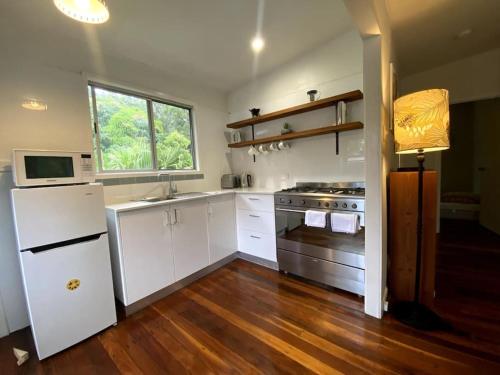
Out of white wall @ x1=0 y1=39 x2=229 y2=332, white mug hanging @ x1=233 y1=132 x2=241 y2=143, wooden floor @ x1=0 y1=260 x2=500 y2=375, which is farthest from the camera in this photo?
white mug hanging @ x1=233 y1=132 x2=241 y2=143

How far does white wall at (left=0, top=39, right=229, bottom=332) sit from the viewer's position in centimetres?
165

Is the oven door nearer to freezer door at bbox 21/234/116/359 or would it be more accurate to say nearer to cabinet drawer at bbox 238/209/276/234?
cabinet drawer at bbox 238/209/276/234

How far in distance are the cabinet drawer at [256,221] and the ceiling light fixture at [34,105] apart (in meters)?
2.13

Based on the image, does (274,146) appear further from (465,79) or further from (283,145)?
(465,79)

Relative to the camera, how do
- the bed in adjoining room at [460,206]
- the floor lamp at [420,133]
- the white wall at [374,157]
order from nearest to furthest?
the floor lamp at [420,133] → the white wall at [374,157] → the bed in adjoining room at [460,206]

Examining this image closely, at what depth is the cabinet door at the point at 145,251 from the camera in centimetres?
180

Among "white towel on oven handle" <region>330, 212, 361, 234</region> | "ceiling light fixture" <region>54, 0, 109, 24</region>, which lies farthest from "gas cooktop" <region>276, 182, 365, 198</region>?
"ceiling light fixture" <region>54, 0, 109, 24</region>

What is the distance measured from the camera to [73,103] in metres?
1.96

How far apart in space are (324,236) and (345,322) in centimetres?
71

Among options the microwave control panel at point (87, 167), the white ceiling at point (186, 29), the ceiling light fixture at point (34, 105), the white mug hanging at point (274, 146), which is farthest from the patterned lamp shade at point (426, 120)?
the ceiling light fixture at point (34, 105)

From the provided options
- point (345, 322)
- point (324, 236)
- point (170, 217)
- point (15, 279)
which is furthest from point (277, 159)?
point (15, 279)

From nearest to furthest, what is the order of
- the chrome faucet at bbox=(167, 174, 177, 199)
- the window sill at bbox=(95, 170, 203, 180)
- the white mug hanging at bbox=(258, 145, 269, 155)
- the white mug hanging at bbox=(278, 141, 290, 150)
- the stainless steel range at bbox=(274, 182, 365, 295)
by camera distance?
the stainless steel range at bbox=(274, 182, 365, 295) < the window sill at bbox=(95, 170, 203, 180) < the chrome faucet at bbox=(167, 174, 177, 199) < the white mug hanging at bbox=(278, 141, 290, 150) < the white mug hanging at bbox=(258, 145, 269, 155)

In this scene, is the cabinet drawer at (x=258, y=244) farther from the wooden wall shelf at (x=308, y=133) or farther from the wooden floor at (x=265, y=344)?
the wooden wall shelf at (x=308, y=133)

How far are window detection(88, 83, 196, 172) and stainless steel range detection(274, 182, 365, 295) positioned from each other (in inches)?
59.8
